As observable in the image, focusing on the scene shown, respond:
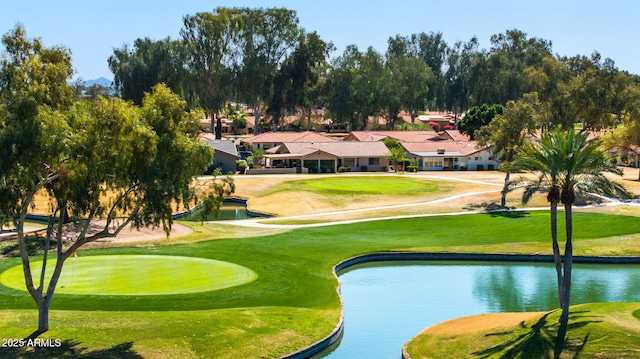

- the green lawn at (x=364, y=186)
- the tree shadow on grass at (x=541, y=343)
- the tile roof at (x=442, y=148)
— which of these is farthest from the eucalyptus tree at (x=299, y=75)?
the tree shadow on grass at (x=541, y=343)

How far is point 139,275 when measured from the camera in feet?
127

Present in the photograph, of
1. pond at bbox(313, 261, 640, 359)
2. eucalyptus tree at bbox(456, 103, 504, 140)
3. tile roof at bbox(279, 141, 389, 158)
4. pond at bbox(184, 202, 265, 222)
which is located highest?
eucalyptus tree at bbox(456, 103, 504, 140)

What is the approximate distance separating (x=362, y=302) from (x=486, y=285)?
29.1ft

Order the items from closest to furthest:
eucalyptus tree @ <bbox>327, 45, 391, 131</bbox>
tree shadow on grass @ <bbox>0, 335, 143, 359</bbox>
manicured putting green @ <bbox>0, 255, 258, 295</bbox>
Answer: tree shadow on grass @ <bbox>0, 335, 143, 359</bbox> < manicured putting green @ <bbox>0, 255, 258, 295</bbox> < eucalyptus tree @ <bbox>327, 45, 391, 131</bbox>

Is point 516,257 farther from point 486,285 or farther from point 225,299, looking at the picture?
point 225,299

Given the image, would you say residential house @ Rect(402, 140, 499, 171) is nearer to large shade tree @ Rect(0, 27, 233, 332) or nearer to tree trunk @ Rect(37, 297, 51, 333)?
large shade tree @ Rect(0, 27, 233, 332)

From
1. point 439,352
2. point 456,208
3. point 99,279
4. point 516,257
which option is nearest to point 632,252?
point 516,257

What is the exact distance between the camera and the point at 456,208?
73438 mm

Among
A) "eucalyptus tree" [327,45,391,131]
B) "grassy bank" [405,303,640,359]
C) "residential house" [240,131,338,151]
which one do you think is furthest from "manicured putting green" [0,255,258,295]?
"eucalyptus tree" [327,45,391,131]

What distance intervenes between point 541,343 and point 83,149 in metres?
17.9

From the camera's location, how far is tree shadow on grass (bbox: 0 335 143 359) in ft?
86.5

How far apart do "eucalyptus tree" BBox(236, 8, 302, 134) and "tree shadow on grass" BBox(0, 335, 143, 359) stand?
11805 centimetres

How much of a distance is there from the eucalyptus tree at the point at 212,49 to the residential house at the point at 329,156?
30.8m

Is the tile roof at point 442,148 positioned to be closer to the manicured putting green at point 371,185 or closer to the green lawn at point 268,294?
the manicured putting green at point 371,185
